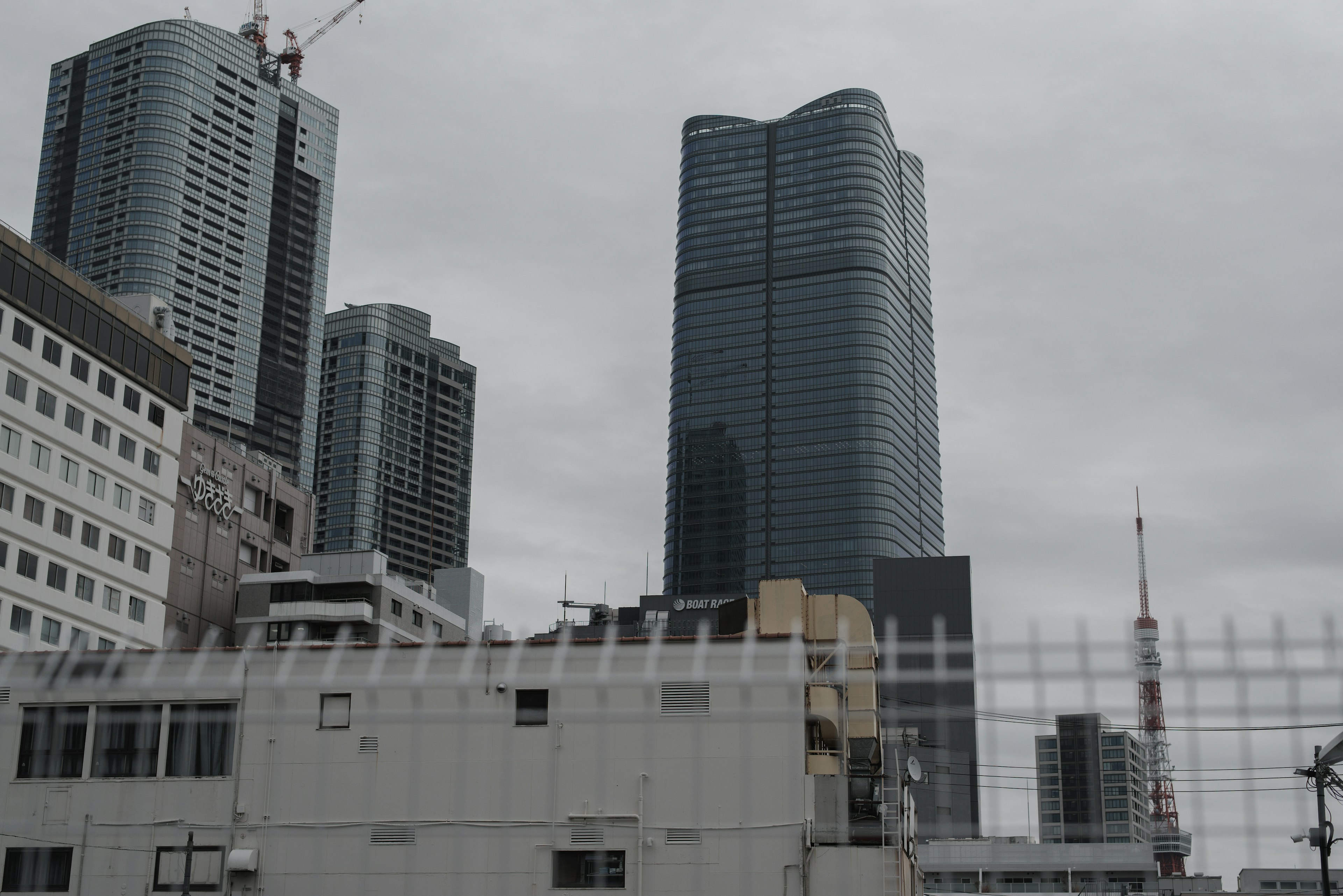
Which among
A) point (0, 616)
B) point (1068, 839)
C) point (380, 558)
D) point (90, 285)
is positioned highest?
point (90, 285)

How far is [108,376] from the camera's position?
300 feet

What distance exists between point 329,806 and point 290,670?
3957 millimetres

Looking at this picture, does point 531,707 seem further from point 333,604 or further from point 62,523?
point 333,604

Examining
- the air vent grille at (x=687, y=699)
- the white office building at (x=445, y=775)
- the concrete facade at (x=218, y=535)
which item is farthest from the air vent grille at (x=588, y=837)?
the concrete facade at (x=218, y=535)

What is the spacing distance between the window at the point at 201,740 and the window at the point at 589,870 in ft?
31.4

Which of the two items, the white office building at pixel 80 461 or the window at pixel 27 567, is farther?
the white office building at pixel 80 461

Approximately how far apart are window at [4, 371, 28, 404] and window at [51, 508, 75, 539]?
7161mm

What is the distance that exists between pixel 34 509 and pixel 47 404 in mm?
6614

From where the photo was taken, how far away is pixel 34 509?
83.3 metres

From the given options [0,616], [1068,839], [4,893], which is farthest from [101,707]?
[1068,839]

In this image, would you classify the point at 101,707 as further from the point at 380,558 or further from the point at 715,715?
the point at 380,558

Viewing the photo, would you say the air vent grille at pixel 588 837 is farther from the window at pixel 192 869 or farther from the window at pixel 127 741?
the window at pixel 127 741

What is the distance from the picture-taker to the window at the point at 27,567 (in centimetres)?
8150

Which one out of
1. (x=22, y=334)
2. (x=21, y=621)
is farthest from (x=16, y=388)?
(x=21, y=621)
